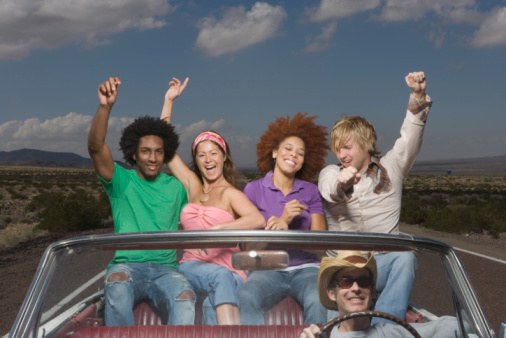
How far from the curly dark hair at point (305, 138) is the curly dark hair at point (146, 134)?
75 cm

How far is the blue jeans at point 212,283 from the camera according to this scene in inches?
78.7

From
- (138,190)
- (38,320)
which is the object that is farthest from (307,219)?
(38,320)

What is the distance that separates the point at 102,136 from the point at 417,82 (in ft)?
6.83

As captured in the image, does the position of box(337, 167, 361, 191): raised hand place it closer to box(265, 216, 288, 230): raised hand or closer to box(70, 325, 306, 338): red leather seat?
box(265, 216, 288, 230): raised hand

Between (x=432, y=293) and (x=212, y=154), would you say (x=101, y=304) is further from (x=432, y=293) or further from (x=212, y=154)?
(x=212, y=154)

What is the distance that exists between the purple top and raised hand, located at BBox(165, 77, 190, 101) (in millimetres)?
1092

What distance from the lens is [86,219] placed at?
899 inches

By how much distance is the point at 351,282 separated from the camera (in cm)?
202

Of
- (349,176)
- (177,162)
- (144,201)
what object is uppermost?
(177,162)

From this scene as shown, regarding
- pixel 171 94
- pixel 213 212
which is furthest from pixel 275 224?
pixel 171 94

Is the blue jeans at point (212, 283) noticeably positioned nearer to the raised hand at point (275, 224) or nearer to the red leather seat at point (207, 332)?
the red leather seat at point (207, 332)

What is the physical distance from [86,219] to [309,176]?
63.7 feet

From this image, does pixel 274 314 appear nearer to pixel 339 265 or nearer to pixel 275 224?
pixel 339 265

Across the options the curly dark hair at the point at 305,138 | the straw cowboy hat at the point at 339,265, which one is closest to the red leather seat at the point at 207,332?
the straw cowboy hat at the point at 339,265
